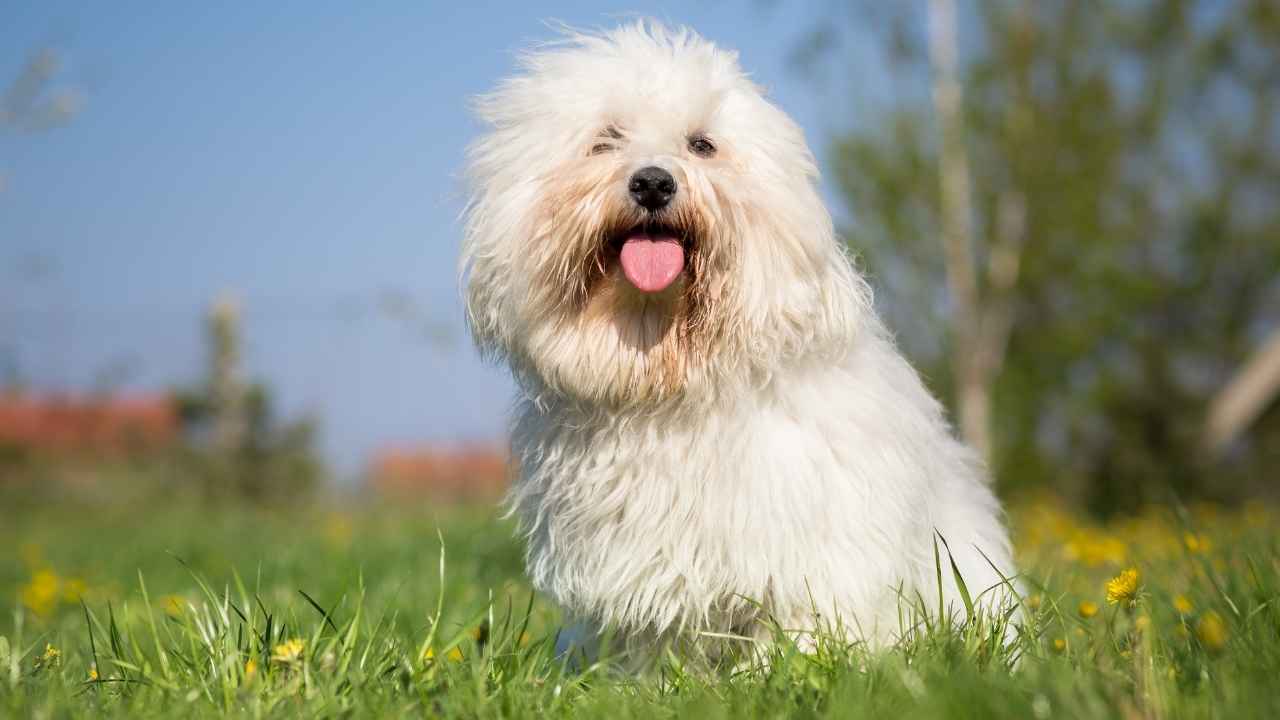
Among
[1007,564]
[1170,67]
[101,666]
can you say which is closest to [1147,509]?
[1170,67]

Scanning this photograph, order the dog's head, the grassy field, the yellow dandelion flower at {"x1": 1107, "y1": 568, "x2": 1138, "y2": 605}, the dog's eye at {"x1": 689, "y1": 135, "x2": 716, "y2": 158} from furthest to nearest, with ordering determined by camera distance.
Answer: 1. the dog's eye at {"x1": 689, "y1": 135, "x2": 716, "y2": 158}
2. the dog's head
3. the yellow dandelion flower at {"x1": 1107, "y1": 568, "x2": 1138, "y2": 605}
4. the grassy field

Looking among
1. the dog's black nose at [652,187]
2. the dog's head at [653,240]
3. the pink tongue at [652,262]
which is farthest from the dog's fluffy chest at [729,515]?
the dog's black nose at [652,187]

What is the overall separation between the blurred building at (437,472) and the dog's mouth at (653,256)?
10735 millimetres

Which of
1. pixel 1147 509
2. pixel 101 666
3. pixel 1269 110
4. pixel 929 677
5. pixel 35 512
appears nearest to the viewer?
pixel 929 677

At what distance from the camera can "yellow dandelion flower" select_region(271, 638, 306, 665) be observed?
2586 mm

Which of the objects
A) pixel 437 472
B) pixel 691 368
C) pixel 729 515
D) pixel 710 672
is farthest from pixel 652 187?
pixel 437 472

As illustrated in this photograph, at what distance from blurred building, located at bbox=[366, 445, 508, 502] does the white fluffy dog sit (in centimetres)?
1057

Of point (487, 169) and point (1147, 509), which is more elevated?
point (1147, 509)

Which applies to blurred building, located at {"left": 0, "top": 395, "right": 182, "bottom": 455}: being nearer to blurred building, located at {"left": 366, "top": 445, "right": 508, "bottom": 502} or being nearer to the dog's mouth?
blurred building, located at {"left": 366, "top": 445, "right": 508, "bottom": 502}

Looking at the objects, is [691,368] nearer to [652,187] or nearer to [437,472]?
[652,187]

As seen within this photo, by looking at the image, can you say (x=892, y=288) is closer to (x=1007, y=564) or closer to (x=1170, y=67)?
(x=1170, y=67)

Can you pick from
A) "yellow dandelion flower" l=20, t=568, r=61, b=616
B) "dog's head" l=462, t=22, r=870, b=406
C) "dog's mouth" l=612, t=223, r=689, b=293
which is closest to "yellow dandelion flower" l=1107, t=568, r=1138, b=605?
"dog's head" l=462, t=22, r=870, b=406

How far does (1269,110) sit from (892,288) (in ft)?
21.8

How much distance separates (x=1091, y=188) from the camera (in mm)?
14758
